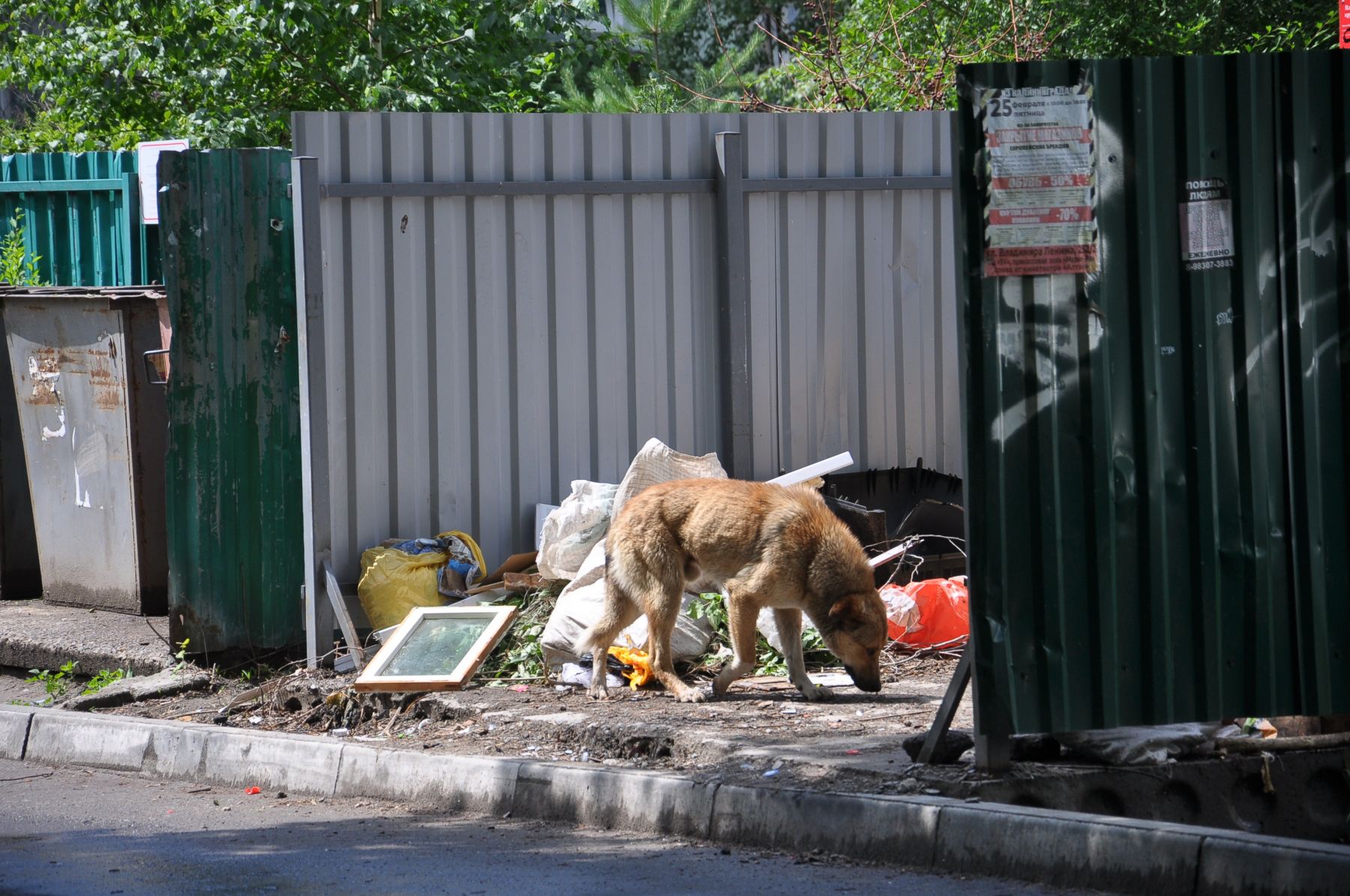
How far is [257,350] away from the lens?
7.73 meters

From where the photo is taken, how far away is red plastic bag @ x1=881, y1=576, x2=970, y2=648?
304 inches

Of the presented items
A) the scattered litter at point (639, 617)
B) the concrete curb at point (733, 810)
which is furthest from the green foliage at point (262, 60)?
the concrete curb at point (733, 810)

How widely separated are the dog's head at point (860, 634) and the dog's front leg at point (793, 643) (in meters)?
0.21

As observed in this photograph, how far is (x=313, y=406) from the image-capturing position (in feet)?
24.9

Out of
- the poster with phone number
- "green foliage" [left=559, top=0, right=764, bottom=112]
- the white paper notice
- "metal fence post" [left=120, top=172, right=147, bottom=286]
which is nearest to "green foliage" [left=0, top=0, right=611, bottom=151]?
"green foliage" [left=559, top=0, right=764, bottom=112]

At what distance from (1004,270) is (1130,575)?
1.01 m

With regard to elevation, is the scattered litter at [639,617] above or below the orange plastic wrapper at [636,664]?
above

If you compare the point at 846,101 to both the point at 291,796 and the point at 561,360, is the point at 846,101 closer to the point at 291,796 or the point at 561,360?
the point at 561,360

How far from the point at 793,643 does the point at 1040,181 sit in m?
3.01

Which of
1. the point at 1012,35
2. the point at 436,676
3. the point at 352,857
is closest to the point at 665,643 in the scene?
the point at 436,676

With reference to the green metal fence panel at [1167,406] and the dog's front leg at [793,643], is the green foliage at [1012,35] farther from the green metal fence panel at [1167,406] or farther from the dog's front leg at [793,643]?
the green metal fence panel at [1167,406]

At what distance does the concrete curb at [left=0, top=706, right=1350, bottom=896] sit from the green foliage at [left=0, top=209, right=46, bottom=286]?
171 inches

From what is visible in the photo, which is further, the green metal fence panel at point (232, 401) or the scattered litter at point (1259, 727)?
the green metal fence panel at point (232, 401)

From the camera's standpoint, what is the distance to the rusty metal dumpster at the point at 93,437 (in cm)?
827
